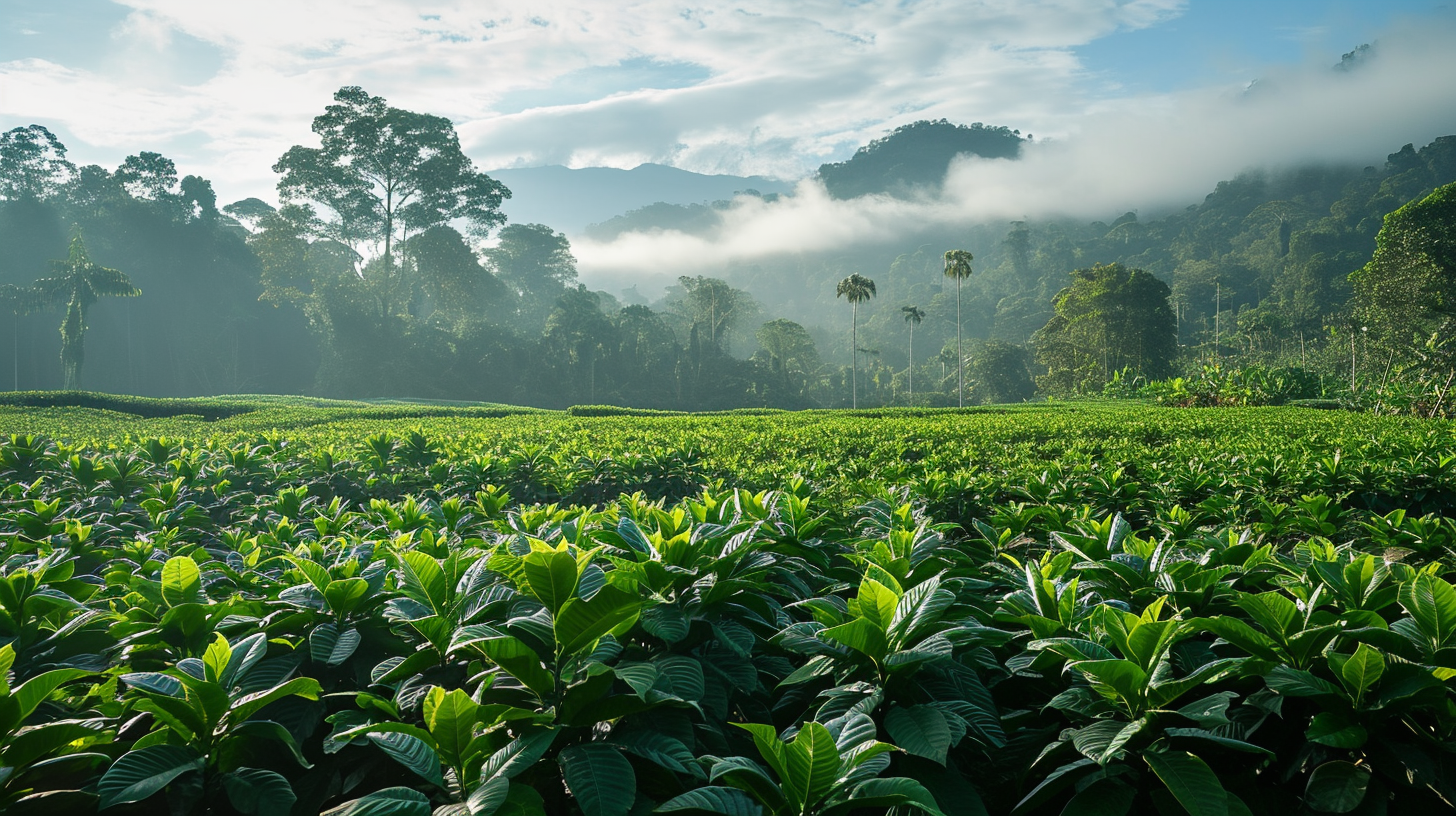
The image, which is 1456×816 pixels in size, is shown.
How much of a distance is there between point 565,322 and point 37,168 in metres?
25.8

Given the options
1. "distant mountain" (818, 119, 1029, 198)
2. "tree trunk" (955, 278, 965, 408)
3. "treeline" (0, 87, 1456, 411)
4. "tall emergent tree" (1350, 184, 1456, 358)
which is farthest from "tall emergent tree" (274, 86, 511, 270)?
"distant mountain" (818, 119, 1029, 198)

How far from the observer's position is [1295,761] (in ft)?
3.46

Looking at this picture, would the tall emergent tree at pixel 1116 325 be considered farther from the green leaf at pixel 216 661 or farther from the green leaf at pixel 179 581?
the green leaf at pixel 216 661

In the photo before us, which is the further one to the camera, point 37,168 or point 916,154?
point 916,154

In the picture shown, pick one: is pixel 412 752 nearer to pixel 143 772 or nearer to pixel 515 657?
pixel 515 657

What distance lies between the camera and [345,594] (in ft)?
4.13

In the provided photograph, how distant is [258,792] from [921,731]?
86 cm

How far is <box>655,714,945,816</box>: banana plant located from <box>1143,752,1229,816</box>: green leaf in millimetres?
307

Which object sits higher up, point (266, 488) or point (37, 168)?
point (37, 168)

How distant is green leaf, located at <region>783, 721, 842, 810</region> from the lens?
85 cm

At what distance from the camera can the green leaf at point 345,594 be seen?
125 cm

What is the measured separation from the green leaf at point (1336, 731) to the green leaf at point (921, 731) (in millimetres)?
476

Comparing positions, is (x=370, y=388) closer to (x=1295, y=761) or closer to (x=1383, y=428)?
(x=1383, y=428)

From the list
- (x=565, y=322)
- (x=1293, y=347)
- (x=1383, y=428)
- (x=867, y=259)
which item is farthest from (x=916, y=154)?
(x=1383, y=428)
